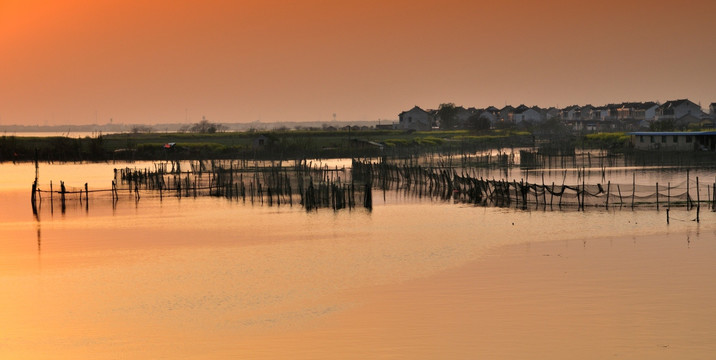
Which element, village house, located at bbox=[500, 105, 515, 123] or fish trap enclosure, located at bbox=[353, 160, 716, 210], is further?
village house, located at bbox=[500, 105, 515, 123]

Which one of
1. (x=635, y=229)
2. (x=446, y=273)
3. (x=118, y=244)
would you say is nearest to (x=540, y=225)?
(x=635, y=229)

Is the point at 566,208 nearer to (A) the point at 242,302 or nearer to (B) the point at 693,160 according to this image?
(A) the point at 242,302

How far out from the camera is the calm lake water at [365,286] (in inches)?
656

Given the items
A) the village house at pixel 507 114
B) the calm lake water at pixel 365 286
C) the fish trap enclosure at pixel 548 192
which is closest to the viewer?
the calm lake water at pixel 365 286

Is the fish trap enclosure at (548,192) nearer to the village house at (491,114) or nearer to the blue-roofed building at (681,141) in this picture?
the blue-roofed building at (681,141)

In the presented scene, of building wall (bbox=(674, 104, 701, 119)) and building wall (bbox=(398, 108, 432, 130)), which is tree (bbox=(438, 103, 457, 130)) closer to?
building wall (bbox=(398, 108, 432, 130))

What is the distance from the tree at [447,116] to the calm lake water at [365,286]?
402ft

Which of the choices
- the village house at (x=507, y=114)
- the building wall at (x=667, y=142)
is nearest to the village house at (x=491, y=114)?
the village house at (x=507, y=114)

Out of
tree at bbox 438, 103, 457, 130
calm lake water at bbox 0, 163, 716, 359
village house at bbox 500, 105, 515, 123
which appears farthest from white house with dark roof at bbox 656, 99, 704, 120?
calm lake water at bbox 0, 163, 716, 359

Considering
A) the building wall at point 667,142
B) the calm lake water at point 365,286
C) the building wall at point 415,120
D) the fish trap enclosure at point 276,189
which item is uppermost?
the building wall at point 415,120

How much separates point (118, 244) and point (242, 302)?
12.0 m

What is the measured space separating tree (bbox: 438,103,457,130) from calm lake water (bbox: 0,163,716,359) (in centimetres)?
12249

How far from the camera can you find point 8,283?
23.5 meters

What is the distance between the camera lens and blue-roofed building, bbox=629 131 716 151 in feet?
222
